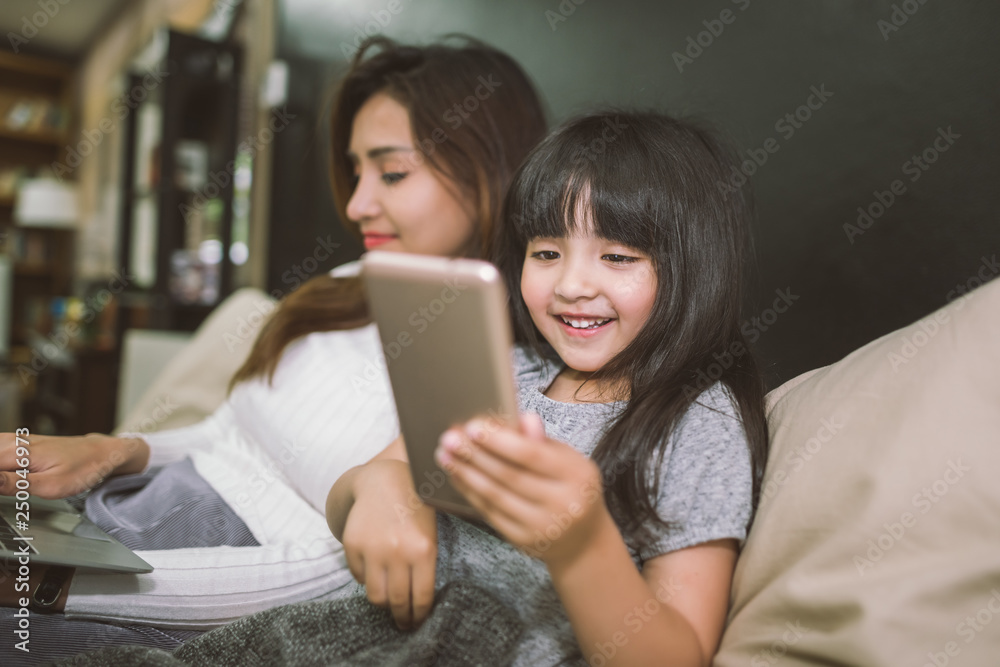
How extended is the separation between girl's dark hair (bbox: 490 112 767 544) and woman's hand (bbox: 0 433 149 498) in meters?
0.69

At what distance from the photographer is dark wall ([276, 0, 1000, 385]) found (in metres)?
0.86

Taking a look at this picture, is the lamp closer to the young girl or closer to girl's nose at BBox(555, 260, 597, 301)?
the young girl

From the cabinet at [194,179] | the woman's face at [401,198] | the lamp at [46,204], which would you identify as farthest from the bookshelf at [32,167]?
the woman's face at [401,198]

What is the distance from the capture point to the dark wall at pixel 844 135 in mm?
863

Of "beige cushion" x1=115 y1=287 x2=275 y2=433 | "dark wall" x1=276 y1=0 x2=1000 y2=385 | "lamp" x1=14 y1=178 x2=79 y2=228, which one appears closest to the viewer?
"dark wall" x1=276 y1=0 x2=1000 y2=385

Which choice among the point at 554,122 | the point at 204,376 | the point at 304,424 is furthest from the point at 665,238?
the point at 204,376

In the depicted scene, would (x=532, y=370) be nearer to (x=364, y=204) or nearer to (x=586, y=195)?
(x=586, y=195)

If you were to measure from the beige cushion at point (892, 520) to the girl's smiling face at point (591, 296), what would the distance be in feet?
0.72

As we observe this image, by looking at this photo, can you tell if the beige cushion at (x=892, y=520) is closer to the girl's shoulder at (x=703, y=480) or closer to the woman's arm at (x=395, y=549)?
the girl's shoulder at (x=703, y=480)

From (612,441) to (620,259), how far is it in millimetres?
214

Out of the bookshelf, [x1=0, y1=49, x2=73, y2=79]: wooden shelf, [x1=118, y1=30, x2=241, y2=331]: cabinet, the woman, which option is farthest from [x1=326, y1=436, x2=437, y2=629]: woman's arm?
[x1=0, y1=49, x2=73, y2=79]: wooden shelf

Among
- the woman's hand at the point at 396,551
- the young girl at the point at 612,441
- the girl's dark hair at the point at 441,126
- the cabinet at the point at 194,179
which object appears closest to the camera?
the young girl at the point at 612,441

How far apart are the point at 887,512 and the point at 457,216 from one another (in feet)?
2.76

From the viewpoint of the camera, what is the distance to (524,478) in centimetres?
48
